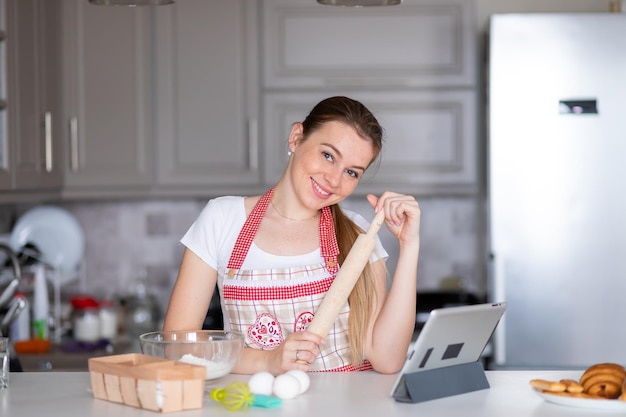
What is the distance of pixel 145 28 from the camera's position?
3.67 metres

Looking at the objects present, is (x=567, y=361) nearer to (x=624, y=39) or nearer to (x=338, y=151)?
(x=624, y=39)

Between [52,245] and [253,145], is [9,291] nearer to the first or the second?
[52,245]

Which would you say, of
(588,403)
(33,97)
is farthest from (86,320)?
(588,403)

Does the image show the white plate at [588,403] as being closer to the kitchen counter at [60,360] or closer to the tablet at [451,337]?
the tablet at [451,337]

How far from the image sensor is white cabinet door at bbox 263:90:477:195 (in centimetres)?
366

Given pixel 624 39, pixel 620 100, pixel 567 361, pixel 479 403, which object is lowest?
pixel 567 361

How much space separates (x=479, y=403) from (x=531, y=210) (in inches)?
73.6

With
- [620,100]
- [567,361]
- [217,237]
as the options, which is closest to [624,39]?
[620,100]

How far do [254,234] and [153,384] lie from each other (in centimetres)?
63

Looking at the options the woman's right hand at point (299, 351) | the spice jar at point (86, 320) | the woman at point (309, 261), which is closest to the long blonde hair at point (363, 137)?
the woman at point (309, 261)

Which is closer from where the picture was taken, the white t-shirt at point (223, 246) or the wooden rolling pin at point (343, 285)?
the wooden rolling pin at point (343, 285)

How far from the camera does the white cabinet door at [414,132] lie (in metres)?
3.66

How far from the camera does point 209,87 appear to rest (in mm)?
3676

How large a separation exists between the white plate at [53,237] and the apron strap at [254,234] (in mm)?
1931
